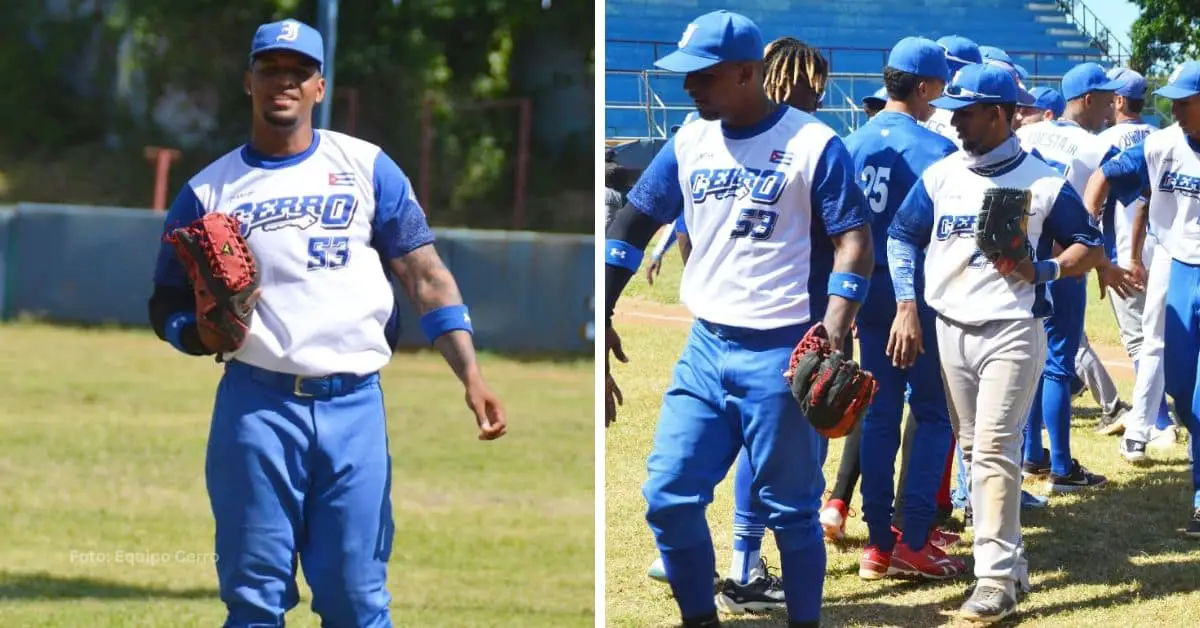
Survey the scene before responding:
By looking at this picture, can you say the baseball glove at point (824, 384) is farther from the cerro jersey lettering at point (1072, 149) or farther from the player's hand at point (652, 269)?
the cerro jersey lettering at point (1072, 149)

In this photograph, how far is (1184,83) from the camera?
662 cm

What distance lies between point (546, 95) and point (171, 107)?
6.27 m

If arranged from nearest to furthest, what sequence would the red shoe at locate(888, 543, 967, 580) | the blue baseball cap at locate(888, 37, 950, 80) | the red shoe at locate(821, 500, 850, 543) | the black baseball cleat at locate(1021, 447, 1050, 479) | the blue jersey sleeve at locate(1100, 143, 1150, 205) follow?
the red shoe at locate(888, 543, 967, 580), the blue baseball cap at locate(888, 37, 950, 80), the red shoe at locate(821, 500, 850, 543), the blue jersey sleeve at locate(1100, 143, 1150, 205), the black baseball cleat at locate(1021, 447, 1050, 479)

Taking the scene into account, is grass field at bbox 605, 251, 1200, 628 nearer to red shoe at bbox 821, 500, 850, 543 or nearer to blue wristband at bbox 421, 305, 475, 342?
red shoe at bbox 821, 500, 850, 543

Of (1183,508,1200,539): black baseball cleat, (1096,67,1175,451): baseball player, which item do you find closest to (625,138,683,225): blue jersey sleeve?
(1096,67,1175,451): baseball player

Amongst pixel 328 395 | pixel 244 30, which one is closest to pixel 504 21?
pixel 244 30

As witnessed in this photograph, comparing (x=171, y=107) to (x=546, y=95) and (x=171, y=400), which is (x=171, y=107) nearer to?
(x=546, y=95)

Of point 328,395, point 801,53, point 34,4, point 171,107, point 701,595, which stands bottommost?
point 701,595

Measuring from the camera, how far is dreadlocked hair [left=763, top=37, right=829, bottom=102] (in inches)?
232

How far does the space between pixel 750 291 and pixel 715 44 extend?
2.39ft

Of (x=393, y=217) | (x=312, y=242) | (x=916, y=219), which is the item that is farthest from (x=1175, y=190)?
(x=312, y=242)

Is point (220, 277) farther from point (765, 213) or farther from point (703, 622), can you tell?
point (703, 622)

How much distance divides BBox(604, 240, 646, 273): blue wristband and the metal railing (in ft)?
8.30

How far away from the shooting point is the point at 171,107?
2727cm
